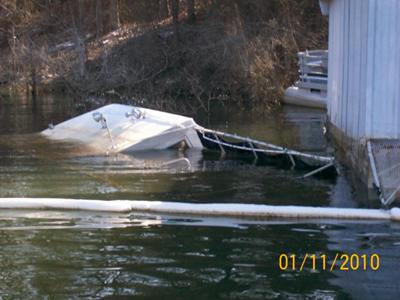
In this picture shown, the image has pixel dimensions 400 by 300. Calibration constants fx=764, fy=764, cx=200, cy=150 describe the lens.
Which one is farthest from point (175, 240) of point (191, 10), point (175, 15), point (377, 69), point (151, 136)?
point (191, 10)

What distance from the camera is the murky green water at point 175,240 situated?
7449mm

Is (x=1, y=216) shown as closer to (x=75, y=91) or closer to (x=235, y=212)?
(x=235, y=212)

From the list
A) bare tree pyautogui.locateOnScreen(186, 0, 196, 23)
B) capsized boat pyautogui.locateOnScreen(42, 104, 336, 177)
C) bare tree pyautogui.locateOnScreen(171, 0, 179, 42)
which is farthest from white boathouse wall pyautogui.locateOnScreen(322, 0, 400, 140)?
bare tree pyautogui.locateOnScreen(186, 0, 196, 23)

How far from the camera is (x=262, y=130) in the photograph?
2281 centimetres

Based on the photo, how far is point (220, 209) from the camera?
10.3 metres

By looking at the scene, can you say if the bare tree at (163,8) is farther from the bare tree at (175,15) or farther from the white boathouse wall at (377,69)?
the white boathouse wall at (377,69)

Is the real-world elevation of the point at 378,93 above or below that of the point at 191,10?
below

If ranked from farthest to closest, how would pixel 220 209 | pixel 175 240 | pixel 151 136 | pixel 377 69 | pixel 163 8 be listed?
pixel 163 8 → pixel 151 136 → pixel 377 69 → pixel 220 209 → pixel 175 240

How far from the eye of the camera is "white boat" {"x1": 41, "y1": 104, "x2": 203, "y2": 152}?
685 inches

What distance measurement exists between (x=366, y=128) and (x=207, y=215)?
336 centimetres

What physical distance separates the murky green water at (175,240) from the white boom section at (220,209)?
126 millimetres

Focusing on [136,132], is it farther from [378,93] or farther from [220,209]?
[220,209]

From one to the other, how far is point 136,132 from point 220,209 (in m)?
7.84

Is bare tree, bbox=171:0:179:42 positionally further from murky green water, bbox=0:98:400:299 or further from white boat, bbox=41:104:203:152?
murky green water, bbox=0:98:400:299
